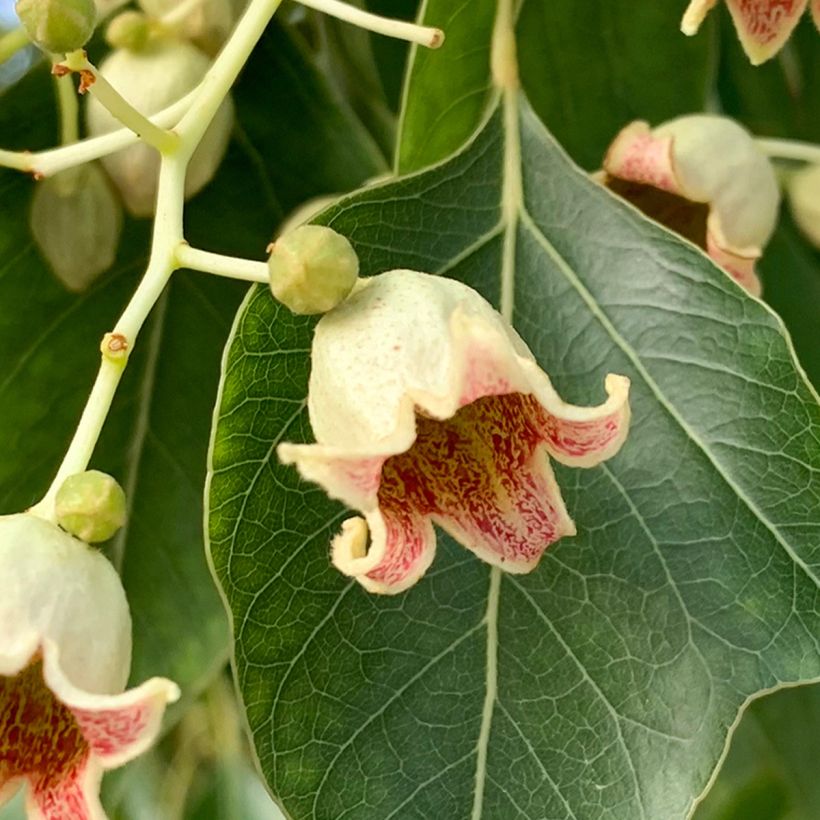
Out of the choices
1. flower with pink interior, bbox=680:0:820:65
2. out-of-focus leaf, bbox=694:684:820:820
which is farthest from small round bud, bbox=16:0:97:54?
out-of-focus leaf, bbox=694:684:820:820

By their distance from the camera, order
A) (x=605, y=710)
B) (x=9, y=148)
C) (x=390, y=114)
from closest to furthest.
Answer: (x=605, y=710) < (x=9, y=148) < (x=390, y=114)

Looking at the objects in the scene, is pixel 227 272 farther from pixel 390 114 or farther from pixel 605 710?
pixel 390 114

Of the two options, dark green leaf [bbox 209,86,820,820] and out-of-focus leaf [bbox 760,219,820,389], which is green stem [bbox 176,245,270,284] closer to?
dark green leaf [bbox 209,86,820,820]

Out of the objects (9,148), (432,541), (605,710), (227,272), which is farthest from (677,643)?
(9,148)

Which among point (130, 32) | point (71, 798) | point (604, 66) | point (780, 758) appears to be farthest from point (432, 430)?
point (780, 758)

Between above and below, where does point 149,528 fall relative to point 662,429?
below

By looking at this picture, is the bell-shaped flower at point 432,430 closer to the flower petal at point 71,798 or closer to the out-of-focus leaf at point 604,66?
the flower petal at point 71,798
